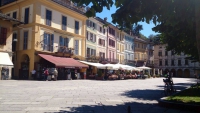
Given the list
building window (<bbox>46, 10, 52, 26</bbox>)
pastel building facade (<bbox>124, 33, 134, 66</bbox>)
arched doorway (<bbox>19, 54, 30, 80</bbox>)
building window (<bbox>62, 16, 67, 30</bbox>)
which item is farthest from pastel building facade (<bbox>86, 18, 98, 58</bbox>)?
pastel building facade (<bbox>124, 33, 134, 66</bbox>)

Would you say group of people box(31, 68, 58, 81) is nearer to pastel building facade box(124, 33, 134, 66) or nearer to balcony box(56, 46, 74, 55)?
balcony box(56, 46, 74, 55)

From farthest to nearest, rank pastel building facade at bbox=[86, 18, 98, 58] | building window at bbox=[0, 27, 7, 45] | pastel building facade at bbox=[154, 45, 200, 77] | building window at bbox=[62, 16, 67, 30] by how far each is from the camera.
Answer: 1. pastel building facade at bbox=[154, 45, 200, 77]
2. pastel building facade at bbox=[86, 18, 98, 58]
3. building window at bbox=[62, 16, 67, 30]
4. building window at bbox=[0, 27, 7, 45]

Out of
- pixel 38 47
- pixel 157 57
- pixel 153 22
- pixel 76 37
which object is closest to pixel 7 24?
pixel 38 47

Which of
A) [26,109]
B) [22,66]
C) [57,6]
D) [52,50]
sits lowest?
[26,109]

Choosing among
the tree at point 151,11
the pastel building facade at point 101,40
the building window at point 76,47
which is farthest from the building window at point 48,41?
the tree at point 151,11

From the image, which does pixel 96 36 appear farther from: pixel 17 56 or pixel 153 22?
pixel 153 22

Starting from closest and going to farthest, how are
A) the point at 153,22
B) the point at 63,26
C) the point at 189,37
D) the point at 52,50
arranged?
the point at 153,22
the point at 189,37
the point at 52,50
the point at 63,26

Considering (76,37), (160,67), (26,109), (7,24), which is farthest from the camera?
(160,67)

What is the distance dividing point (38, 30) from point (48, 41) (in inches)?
87.1

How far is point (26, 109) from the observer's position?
6488mm

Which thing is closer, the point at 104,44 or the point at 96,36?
the point at 96,36

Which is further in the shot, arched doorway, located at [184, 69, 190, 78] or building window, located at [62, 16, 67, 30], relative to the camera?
arched doorway, located at [184, 69, 190, 78]

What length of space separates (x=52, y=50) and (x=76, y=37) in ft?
20.0

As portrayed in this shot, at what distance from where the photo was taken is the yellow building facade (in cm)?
2494
